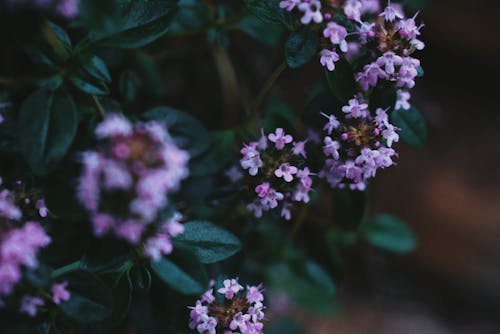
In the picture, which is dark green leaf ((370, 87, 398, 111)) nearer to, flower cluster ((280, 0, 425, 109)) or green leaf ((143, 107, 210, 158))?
flower cluster ((280, 0, 425, 109))

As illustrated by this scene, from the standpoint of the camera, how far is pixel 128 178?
121 centimetres

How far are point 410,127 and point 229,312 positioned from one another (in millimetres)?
830

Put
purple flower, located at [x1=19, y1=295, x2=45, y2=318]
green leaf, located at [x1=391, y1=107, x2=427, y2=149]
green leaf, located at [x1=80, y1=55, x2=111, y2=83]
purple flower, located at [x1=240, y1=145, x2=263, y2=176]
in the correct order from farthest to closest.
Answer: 1. green leaf, located at [x1=391, y1=107, x2=427, y2=149]
2. purple flower, located at [x1=240, y1=145, x2=263, y2=176]
3. green leaf, located at [x1=80, y1=55, x2=111, y2=83]
4. purple flower, located at [x1=19, y1=295, x2=45, y2=318]

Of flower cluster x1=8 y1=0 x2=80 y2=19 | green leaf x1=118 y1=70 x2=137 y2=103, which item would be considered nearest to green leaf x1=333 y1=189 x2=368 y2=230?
green leaf x1=118 y1=70 x2=137 y2=103

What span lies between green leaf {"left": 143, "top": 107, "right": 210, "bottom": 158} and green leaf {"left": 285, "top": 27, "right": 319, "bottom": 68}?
0.49 m

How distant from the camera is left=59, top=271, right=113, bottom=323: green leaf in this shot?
4.86ft

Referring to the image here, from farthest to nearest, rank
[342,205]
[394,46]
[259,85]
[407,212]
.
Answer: [407,212] < [259,85] < [342,205] < [394,46]

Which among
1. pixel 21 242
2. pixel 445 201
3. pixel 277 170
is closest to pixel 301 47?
pixel 277 170

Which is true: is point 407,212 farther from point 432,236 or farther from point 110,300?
point 110,300

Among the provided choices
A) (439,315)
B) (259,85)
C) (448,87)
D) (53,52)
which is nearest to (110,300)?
(53,52)

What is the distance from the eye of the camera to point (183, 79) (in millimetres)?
2973

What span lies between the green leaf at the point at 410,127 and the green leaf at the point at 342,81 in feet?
0.97

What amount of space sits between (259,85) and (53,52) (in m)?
1.32

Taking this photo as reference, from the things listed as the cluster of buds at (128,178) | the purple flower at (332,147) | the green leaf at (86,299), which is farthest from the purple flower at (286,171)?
the green leaf at (86,299)
